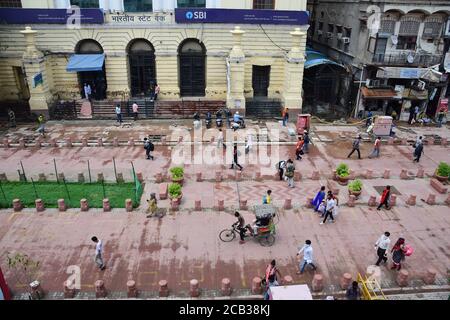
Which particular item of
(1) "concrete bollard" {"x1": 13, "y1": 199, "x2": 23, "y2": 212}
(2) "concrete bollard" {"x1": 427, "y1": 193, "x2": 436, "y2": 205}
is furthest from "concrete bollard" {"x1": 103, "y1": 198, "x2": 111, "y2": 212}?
(2) "concrete bollard" {"x1": 427, "y1": 193, "x2": 436, "y2": 205}

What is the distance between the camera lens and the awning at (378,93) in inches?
1217

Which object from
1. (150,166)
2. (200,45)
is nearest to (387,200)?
(150,166)

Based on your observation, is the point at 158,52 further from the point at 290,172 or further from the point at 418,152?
the point at 418,152

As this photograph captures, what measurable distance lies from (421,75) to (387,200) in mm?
16349

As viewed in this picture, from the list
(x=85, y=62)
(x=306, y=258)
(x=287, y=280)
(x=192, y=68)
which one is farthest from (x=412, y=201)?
(x=85, y=62)

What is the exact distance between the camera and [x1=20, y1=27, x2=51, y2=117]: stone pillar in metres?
29.3

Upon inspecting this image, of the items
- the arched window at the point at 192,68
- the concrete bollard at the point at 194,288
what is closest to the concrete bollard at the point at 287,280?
the concrete bollard at the point at 194,288

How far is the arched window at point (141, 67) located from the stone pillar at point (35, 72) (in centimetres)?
668

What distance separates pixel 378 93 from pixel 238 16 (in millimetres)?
12677

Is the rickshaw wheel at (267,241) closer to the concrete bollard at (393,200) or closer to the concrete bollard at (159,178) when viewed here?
the concrete bollard at (393,200)

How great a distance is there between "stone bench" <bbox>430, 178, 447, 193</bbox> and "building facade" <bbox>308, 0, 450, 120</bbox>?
11.7 m

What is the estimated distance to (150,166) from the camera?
22891mm

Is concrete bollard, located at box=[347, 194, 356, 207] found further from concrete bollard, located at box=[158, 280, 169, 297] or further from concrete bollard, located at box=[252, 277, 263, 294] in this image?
concrete bollard, located at box=[158, 280, 169, 297]

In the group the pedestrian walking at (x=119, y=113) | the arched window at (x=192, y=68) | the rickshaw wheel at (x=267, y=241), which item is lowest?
the rickshaw wheel at (x=267, y=241)
